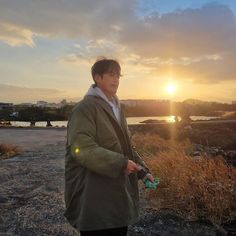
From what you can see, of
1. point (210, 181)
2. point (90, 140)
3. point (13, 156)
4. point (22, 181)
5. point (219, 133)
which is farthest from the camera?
point (219, 133)

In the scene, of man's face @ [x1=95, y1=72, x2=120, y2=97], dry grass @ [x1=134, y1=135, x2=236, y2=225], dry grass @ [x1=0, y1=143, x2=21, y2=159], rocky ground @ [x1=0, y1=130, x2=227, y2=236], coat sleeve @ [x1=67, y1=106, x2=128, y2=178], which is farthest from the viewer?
dry grass @ [x1=0, y1=143, x2=21, y2=159]

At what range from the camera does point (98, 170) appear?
10.4 feet

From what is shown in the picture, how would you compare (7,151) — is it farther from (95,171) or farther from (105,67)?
(95,171)

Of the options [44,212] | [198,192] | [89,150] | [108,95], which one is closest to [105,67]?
[108,95]

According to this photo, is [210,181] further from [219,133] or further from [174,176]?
[219,133]

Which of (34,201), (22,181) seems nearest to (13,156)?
(22,181)

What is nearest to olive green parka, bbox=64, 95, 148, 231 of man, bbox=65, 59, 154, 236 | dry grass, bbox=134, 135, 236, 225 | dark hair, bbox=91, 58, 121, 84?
man, bbox=65, 59, 154, 236

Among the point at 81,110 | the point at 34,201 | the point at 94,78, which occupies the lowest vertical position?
the point at 34,201

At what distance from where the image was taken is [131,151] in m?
3.57

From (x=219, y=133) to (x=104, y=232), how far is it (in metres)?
19.4

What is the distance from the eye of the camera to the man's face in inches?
137

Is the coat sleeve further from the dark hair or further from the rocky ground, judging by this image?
the rocky ground

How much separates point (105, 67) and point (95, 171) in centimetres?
83

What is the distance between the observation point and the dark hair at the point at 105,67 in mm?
3479
